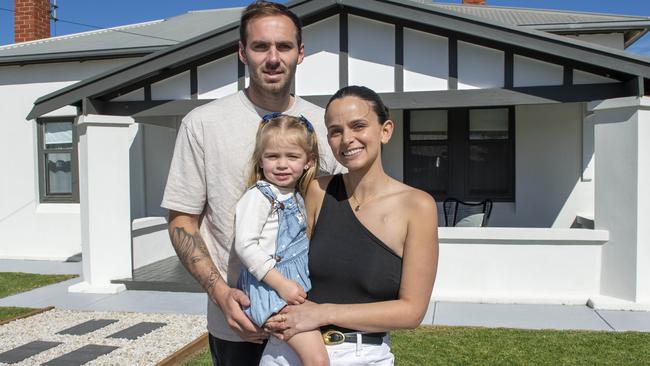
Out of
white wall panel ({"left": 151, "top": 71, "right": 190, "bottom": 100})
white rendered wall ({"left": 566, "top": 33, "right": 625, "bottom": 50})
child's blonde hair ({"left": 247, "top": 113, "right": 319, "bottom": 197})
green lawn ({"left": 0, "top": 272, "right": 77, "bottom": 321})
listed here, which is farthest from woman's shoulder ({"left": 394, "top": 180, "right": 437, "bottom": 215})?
white rendered wall ({"left": 566, "top": 33, "right": 625, "bottom": 50})

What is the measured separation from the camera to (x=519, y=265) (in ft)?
22.7

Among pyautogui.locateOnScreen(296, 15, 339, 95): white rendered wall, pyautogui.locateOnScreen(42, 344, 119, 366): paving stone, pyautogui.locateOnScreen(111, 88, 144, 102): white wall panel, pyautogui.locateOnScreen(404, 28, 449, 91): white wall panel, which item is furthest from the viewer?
pyautogui.locateOnScreen(111, 88, 144, 102): white wall panel

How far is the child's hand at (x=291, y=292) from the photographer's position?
1.95 meters

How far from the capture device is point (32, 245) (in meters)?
10.9

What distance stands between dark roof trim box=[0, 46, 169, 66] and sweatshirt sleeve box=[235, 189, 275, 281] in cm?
862

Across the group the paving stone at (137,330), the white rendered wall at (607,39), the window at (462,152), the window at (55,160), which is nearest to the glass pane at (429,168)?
the window at (462,152)

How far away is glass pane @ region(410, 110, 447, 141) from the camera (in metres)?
9.78

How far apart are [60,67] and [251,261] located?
10394mm

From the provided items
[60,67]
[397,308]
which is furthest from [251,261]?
[60,67]

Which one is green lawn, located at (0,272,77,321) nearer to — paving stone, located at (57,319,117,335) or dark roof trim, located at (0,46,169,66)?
paving stone, located at (57,319,117,335)

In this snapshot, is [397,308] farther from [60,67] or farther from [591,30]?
[60,67]

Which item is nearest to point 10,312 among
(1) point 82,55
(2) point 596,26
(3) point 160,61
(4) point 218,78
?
(3) point 160,61

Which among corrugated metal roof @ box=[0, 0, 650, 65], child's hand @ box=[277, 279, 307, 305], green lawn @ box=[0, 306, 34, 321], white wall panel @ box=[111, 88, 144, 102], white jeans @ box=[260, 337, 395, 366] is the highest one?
corrugated metal roof @ box=[0, 0, 650, 65]

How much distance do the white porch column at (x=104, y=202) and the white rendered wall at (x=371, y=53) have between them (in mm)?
3344
